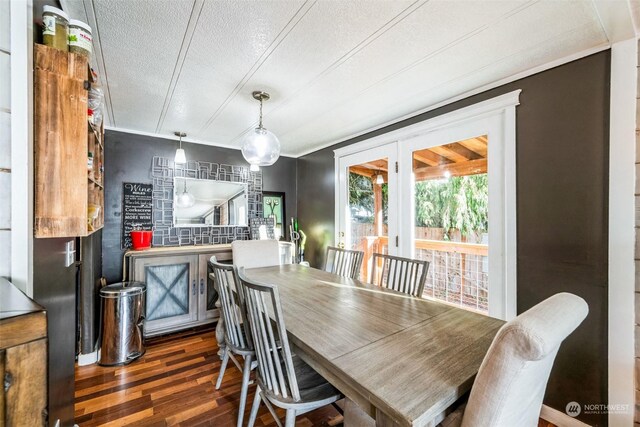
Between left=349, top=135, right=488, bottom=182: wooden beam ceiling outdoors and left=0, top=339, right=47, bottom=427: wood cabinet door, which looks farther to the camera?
left=349, top=135, right=488, bottom=182: wooden beam ceiling outdoors

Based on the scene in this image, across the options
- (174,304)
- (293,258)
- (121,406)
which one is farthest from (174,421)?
(293,258)

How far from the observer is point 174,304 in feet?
9.87

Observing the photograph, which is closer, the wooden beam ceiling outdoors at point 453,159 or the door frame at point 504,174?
the door frame at point 504,174

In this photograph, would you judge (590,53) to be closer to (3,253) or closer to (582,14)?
(582,14)

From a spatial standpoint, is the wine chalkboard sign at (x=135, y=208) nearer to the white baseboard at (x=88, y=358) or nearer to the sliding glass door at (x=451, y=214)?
the white baseboard at (x=88, y=358)

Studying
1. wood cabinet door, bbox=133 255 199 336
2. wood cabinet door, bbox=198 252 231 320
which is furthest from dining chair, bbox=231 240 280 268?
wood cabinet door, bbox=133 255 199 336

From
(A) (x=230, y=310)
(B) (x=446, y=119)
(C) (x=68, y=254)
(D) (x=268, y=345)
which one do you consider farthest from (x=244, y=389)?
(B) (x=446, y=119)

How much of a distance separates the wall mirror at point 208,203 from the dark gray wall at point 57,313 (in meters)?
2.10

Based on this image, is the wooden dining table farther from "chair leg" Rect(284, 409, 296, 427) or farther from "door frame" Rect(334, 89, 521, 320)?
"door frame" Rect(334, 89, 521, 320)

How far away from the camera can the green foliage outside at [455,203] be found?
2266 millimetres

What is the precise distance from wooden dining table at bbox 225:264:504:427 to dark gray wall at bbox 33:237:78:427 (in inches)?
37.4

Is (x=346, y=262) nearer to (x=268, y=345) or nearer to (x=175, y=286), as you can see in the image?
(x=268, y=345)

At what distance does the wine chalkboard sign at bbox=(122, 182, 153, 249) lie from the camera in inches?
124

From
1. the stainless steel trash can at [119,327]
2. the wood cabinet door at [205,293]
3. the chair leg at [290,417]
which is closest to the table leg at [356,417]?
the chair leg at [290,417]
